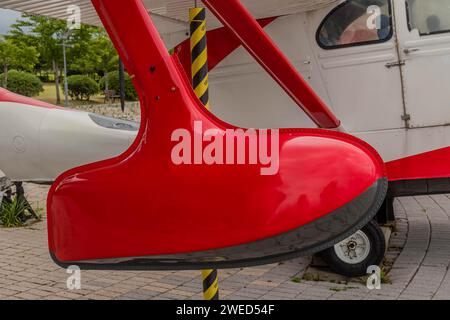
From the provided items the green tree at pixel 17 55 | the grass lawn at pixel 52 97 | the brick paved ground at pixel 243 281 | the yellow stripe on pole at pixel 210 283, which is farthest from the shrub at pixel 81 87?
the yellow stripe on pole at pixel 210 283

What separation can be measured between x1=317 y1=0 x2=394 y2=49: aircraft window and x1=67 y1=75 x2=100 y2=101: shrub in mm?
31507

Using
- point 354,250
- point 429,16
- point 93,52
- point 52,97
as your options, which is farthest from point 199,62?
point 52,97

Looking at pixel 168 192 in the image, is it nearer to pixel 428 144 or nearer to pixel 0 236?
pixel 428 144

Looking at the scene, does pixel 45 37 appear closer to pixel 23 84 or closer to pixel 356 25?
pixel 23 84

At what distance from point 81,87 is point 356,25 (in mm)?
31849

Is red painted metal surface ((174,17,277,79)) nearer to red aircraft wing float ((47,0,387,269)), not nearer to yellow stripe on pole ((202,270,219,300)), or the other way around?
yellow stripe on pole ((202,270,219,300))

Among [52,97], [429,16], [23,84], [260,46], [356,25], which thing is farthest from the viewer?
[52,97]

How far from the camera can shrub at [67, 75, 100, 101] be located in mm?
34125

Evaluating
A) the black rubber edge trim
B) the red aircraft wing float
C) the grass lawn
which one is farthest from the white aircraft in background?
the grass lawn

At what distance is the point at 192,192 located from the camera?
63.2 inches

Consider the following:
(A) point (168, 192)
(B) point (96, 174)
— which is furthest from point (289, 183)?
(B) point (96, 174)

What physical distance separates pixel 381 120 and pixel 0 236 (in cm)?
487

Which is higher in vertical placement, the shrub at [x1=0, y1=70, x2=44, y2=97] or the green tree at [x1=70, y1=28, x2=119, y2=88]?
the green tree at [x1=70, y1=28, x2=119, y2=88]

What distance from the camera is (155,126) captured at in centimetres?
168
